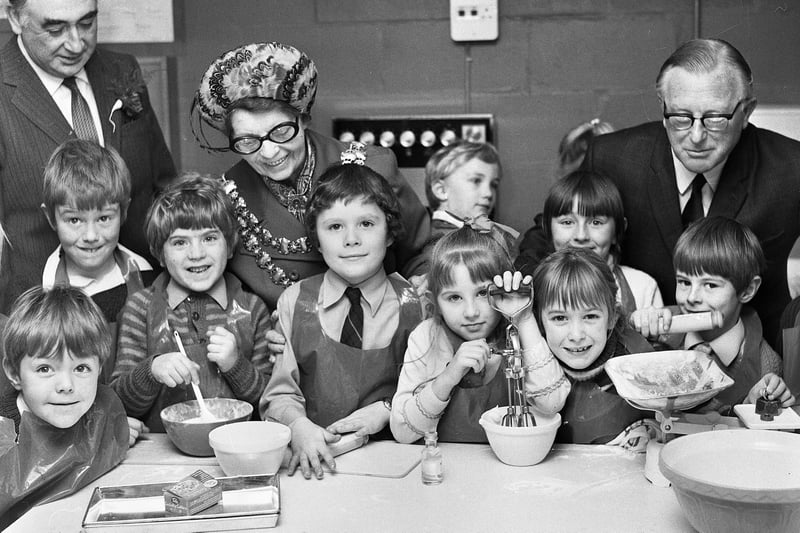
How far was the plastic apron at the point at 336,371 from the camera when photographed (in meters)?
2.23

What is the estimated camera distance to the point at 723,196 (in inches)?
95.9

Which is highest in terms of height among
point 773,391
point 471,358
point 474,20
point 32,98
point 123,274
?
point 474,20

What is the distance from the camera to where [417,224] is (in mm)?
2643

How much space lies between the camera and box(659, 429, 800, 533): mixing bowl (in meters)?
1.47

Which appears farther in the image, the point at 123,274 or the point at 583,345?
the point at 123,274

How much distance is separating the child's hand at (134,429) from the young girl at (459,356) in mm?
589

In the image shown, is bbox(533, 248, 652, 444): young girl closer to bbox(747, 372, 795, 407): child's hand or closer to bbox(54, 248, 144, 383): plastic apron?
bbox(747, 372, 795, 407): child's hand

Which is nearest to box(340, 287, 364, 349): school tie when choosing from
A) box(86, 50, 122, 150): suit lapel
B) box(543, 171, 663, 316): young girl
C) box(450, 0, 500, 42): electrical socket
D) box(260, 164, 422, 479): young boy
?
box(260, 164, 422, 479): young boy

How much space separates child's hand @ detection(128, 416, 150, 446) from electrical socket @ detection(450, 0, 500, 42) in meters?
1.78

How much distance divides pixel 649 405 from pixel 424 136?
178 centimetres

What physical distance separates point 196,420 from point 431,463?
573 millimetres

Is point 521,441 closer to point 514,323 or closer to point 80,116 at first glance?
point 514,323

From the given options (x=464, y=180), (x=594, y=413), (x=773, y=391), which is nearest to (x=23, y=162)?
(x=464, y=180)

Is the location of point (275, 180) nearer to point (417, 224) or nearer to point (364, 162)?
point (364, 162)
